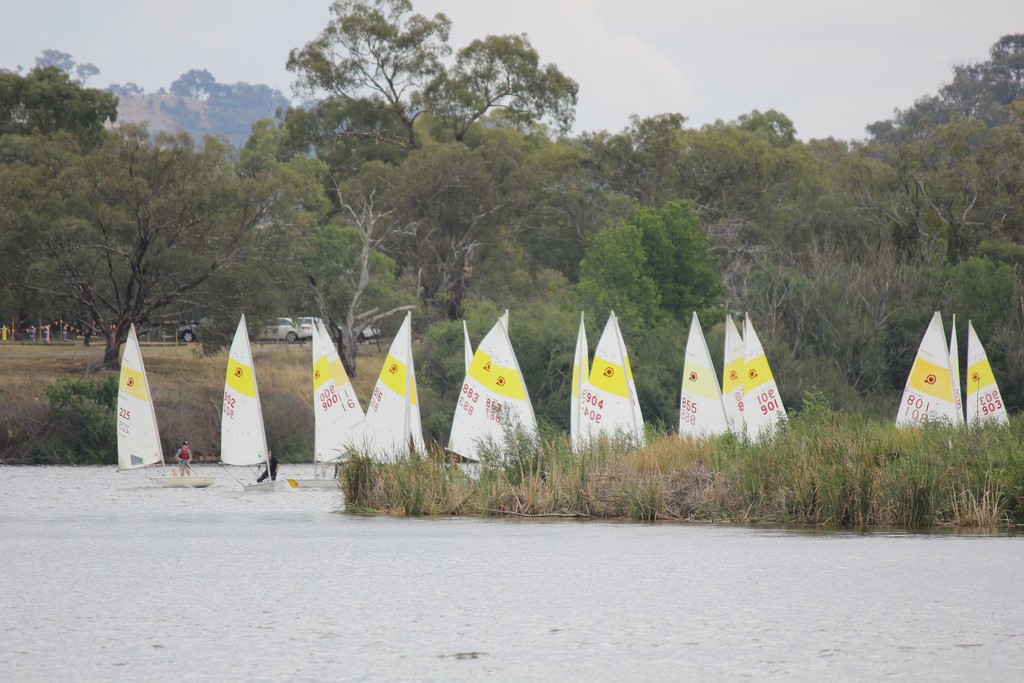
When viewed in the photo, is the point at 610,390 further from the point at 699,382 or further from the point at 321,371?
the point at 321,371

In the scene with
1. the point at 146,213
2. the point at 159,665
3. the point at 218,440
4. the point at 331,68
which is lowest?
the point at 159,665

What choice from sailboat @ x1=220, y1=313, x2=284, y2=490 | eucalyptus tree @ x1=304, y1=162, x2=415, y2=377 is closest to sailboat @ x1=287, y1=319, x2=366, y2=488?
sailboat @ x1=220, y1=313, x2=284, y2=490

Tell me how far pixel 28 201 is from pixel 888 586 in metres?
47.9

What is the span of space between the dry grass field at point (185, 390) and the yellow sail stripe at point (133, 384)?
46.0 feet

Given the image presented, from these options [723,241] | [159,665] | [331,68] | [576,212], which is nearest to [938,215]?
[723,241]

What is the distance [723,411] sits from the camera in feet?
137

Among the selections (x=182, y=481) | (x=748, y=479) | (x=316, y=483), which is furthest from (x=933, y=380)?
(x=182, y=481)

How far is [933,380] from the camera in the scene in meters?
43.7

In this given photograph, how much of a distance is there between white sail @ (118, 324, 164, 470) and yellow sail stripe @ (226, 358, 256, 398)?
249cm

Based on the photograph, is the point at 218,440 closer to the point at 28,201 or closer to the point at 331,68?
the point at 28,201

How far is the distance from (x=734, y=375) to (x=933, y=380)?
576 cm

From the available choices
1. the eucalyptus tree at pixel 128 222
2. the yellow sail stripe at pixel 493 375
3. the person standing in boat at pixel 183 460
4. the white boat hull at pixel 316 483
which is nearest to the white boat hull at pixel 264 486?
the white boat hull at pixel 316 483

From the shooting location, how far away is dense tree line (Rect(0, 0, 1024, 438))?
60219 mm

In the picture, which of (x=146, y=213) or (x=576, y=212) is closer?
(x=146, y=213)
